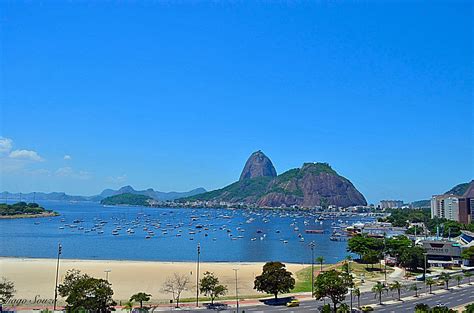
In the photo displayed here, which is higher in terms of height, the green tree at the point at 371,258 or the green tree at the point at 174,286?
the green tree at the point at 371,258

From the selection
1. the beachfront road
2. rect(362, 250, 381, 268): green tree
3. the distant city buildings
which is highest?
the distant city buildings

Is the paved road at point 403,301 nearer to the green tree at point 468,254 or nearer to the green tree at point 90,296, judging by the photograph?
the green tree at point 90,296

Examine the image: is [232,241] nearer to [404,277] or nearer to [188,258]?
[188,258]

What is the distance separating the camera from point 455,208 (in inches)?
4668

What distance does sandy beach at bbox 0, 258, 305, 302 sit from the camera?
33734 mm

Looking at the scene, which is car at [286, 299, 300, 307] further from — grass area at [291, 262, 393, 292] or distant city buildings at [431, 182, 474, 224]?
distant city buildings at [431, 182, 474, 224]

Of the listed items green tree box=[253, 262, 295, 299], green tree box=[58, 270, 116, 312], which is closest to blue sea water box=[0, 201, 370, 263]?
green tree box=[253, 262, 295, 299]

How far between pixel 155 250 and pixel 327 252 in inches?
1030

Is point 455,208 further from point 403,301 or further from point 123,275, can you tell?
point 123,275

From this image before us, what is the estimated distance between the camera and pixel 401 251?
45.2 m

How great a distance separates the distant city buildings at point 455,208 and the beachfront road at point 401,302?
86.4 metres

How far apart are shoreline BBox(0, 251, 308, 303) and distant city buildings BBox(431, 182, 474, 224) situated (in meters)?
78.9

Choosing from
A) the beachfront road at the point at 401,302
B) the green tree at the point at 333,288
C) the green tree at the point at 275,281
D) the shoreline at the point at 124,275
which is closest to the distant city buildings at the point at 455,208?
the shoreline at the point at 124,275

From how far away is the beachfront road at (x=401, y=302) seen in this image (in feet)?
86.2
